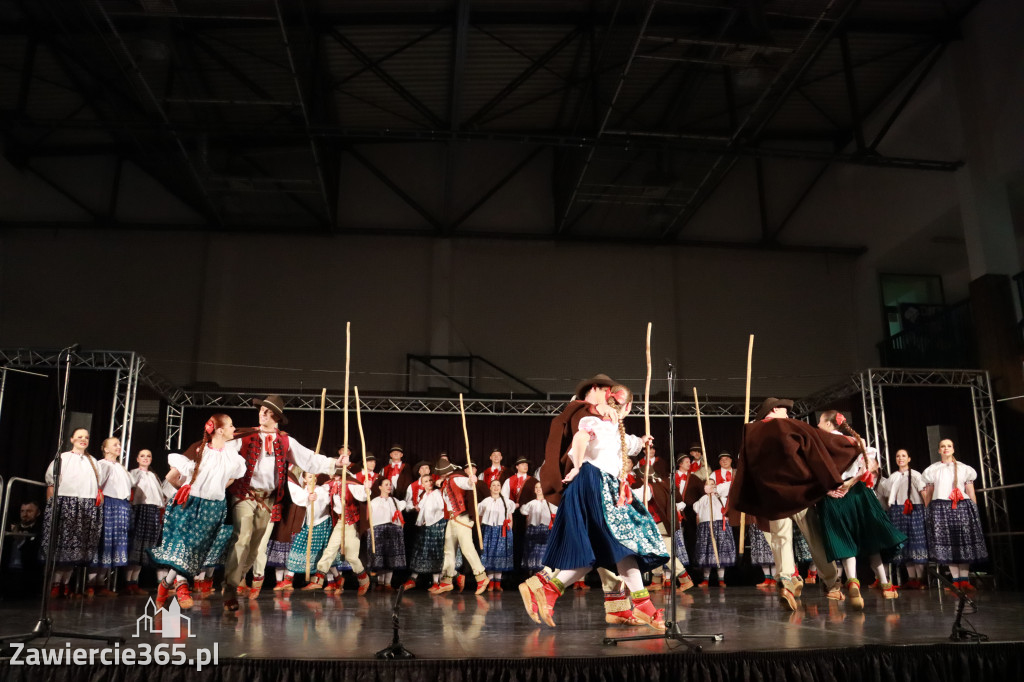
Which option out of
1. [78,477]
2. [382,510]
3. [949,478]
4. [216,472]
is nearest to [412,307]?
[382,510]

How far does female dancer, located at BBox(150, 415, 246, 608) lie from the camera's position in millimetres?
5754

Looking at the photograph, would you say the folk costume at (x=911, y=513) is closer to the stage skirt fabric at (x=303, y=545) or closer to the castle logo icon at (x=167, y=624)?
the stage skirt fabric at (x=303, y=545)

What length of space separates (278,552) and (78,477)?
2.80m

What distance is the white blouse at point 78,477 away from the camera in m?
8.68

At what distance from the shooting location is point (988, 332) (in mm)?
11906

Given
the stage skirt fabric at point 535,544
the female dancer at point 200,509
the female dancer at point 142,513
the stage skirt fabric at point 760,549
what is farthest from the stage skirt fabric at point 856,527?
the female dancer at point 142,513

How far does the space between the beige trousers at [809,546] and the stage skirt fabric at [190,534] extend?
13.8 ft

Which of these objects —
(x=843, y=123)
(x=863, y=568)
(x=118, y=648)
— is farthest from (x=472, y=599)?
(x=843, y=123)

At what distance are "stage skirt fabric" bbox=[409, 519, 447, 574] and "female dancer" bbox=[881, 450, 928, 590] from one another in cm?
575

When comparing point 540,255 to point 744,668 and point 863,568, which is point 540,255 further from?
point 744,668

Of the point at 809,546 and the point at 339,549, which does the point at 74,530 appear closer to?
the point at 339,549

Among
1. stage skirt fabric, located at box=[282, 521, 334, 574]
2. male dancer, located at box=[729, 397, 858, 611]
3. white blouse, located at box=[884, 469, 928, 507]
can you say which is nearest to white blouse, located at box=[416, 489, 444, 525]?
stage skirt fabric, located at box=[282, 521, 334, 574]

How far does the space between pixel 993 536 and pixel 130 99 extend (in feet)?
47.6

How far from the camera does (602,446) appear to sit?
4.84 metres
